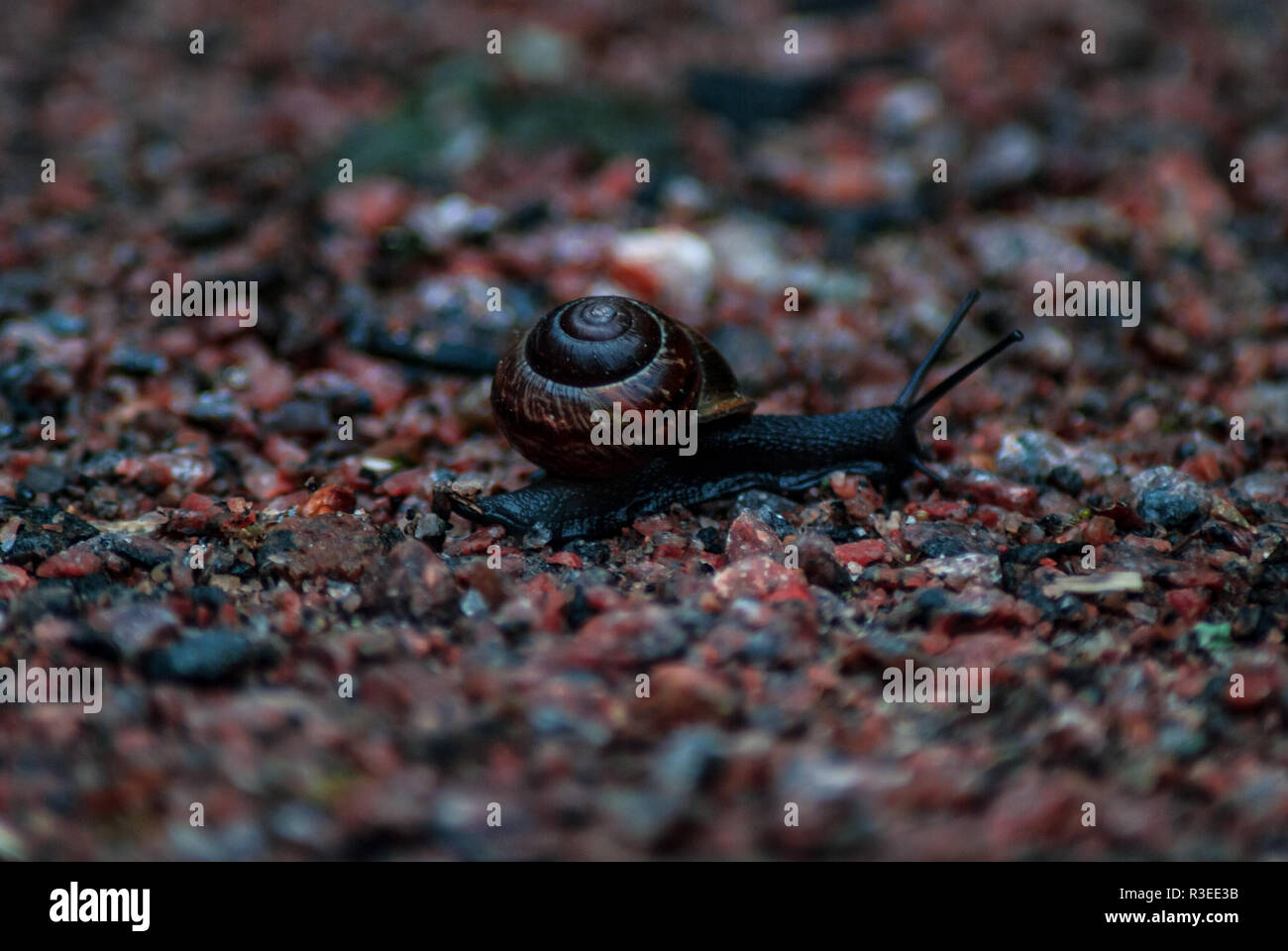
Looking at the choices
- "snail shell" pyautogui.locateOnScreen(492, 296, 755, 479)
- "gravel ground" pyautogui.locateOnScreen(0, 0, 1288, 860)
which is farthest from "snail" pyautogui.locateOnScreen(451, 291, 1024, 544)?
"gravel ground" pyautogui.locateOnScreen(0, 0, 1288, 860)

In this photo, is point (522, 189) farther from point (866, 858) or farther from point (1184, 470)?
point (866, 858)

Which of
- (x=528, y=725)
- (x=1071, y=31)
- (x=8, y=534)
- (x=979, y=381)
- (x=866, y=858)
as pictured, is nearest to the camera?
(x=866, y=858)

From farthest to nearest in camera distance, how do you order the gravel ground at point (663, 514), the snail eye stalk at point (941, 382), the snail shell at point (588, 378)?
the snail eye stalk at point (941, 382) → the snail shell at point (588, 378) → the gravel ground at point (663, 514)

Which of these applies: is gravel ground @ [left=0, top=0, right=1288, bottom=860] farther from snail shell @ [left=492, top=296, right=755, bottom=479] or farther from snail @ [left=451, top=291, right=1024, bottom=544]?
snail shell @ [left=492, top=296, right=755, bottom=479]

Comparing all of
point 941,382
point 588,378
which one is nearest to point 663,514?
point 588,378

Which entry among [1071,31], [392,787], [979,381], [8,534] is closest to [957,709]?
[392,787]

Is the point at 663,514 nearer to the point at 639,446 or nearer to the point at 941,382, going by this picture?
the point at 639,446

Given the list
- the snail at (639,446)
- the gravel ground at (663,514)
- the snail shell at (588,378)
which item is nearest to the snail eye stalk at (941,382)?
the snail at (639,446)

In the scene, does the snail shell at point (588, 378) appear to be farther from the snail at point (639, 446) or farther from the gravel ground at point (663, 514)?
the gravel ground at point (663, 514)
